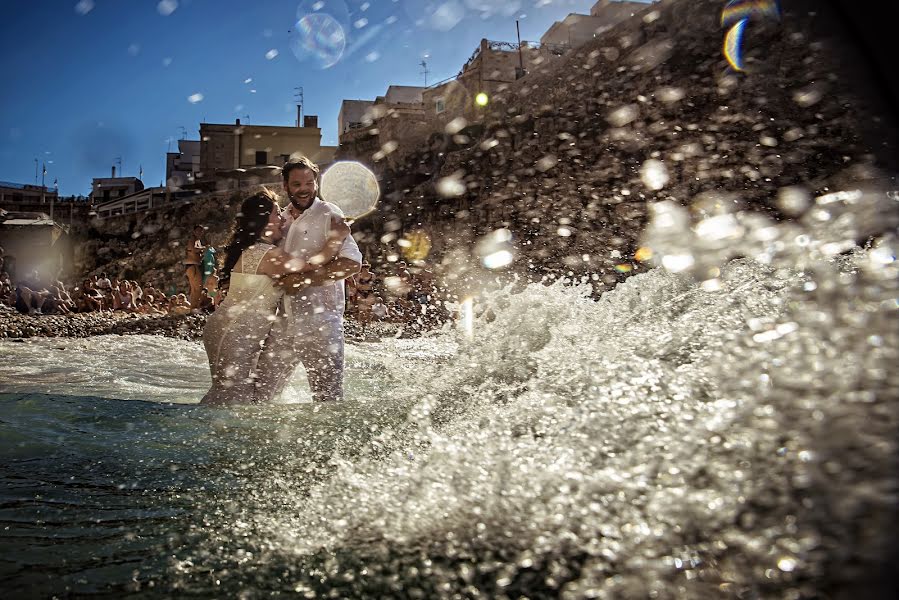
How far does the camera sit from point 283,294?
13.8 ft

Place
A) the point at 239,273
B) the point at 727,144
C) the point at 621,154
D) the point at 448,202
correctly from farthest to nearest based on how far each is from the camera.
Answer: the point at 448,202
the point at 621,154
the point at 727,144
the point at 239,273

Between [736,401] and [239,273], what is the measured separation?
3.70 metres

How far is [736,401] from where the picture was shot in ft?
3.98

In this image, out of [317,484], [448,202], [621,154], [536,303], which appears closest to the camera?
[317,484]

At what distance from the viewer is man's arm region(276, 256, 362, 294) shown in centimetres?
400

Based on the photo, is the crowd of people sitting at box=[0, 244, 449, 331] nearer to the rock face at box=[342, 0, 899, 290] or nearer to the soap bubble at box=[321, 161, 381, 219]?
the rock face at box=[342, 0, 899, 290]

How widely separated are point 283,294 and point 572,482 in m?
3.32

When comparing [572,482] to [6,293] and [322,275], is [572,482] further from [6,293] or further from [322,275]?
[6,293]

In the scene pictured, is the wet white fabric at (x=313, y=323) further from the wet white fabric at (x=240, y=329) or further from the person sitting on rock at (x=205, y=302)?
the person sitting on rock at (x=205, y=302)

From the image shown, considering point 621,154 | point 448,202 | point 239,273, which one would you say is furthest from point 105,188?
point 239,273

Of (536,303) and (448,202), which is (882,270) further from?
(448,202)

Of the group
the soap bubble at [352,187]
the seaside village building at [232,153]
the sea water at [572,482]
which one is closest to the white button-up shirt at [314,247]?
the sea water at [572,482]

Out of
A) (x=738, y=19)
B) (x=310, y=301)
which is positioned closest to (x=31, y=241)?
(x=310, y=301)

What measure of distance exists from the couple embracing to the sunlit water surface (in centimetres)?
111
